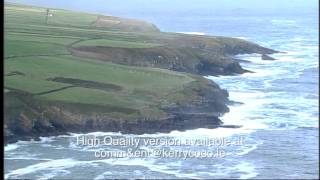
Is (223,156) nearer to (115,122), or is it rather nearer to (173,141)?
(173,141)

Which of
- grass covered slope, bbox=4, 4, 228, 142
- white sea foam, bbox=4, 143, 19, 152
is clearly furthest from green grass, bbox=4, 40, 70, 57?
white sea foam, bbox=4, 143, 19, 152

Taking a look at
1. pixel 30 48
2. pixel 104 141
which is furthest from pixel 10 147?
pixel 30 48

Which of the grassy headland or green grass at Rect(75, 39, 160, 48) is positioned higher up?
green grass at Rect(75, 39, 160, 48)

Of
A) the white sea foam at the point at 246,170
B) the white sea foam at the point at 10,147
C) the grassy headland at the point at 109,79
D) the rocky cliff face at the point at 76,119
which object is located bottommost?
the white sea foam at the point at 246,170

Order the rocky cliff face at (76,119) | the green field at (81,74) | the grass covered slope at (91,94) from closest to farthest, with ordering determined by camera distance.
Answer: the rocky cliff face at (76,119)
the grass covered slope at (91,94)
the green field at (81,74)

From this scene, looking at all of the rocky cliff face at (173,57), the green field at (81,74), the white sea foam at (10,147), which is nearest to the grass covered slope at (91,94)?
the green field at (81,74)

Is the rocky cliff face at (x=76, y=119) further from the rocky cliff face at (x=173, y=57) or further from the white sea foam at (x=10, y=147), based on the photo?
the rocky cliff face at (x=173, y=57)

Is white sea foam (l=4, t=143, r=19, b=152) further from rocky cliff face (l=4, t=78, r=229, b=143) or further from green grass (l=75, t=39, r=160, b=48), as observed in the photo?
green grass (l=75, t=39, r=160, b=48)

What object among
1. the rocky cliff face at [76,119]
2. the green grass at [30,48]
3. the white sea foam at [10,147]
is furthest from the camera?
the green grass at [30,48]

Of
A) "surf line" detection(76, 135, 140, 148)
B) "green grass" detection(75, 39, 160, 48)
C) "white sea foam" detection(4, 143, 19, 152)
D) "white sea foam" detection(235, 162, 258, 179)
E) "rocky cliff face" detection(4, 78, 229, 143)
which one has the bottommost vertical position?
"white sea foam" detection(235, 162, 258, 179)
